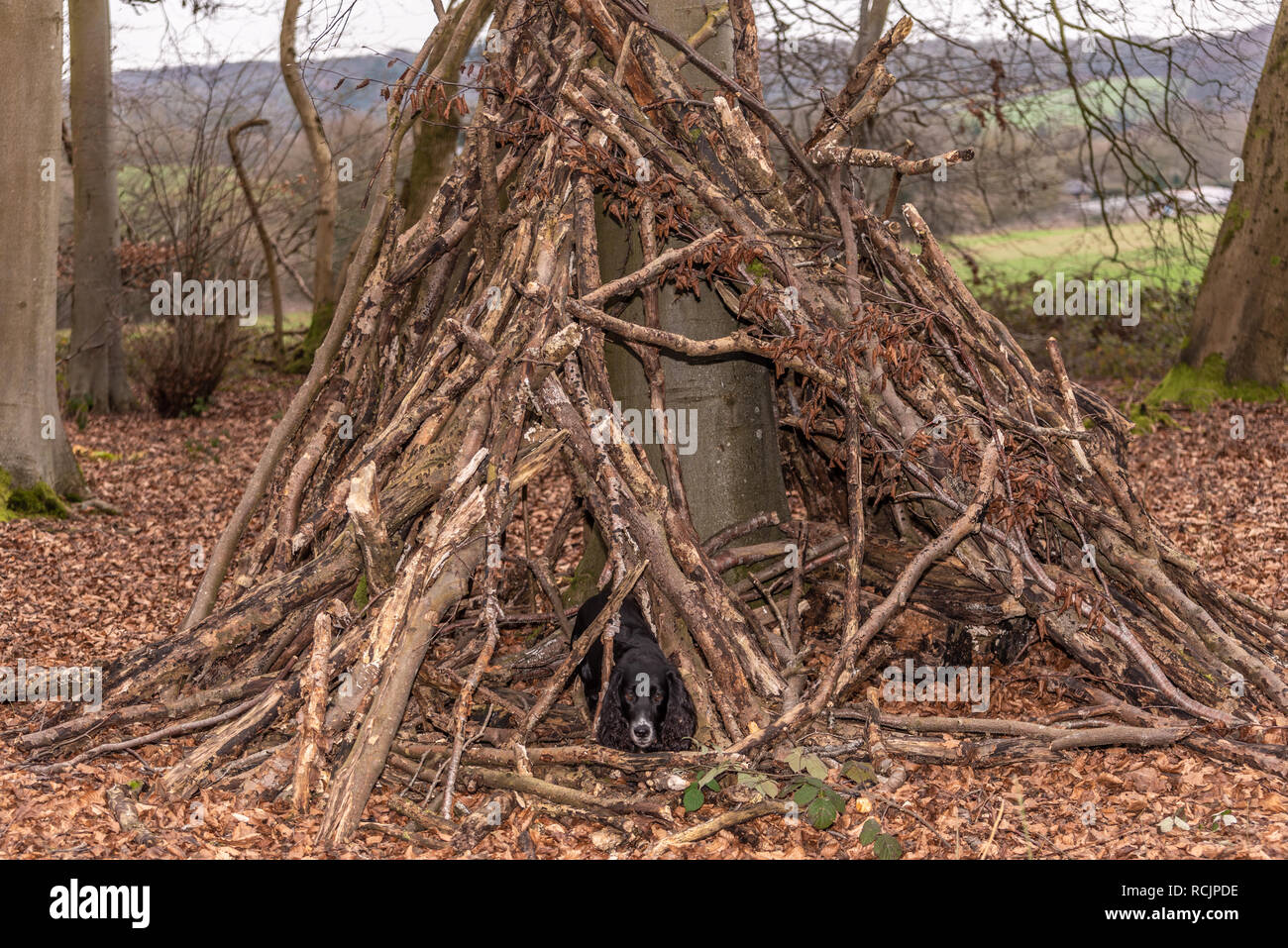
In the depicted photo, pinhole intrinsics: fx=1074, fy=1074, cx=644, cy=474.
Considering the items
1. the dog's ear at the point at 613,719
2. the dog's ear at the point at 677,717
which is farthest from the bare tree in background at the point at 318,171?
the dog's ear at the point at 677,717

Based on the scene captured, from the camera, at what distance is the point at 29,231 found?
26.8 ft

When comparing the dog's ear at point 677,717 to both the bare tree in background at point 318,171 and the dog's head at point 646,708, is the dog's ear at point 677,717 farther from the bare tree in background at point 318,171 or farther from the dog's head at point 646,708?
the bare tree in background at point 318,171

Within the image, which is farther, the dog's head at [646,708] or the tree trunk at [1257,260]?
the tree trunk at [1257,260]

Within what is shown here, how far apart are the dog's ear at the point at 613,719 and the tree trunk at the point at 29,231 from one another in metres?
6.25

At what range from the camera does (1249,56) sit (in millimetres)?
10773

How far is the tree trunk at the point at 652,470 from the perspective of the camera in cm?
424

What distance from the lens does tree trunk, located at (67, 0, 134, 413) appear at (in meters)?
12.6

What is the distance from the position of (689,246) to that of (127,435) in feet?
34.0

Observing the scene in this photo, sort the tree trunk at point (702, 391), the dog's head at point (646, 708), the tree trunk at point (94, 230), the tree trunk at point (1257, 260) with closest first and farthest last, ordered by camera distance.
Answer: the dog's head at point (646, 708), the tree trunk at point (702, 391), the tree trunk at point (1257, 260), the tree trunk at point (94, 230)

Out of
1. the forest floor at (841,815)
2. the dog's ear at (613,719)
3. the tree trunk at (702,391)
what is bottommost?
the forest floor at (841,815)

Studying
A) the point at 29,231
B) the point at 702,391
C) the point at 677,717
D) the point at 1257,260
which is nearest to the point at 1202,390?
the point at 1257,260

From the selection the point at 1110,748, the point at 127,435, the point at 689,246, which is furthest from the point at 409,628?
the point at 127,435

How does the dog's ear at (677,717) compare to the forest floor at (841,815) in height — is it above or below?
above
